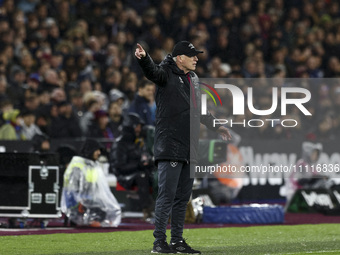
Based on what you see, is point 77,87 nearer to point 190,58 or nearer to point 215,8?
point 215,8

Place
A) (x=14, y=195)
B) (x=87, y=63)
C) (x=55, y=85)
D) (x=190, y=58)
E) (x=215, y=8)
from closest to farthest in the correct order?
(x=190, y=58) → (x=14, y=195) → (x=55, y=85) → (x=87, y=63) → (x=215, y=8)

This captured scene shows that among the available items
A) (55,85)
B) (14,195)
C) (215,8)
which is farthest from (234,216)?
(215,8)

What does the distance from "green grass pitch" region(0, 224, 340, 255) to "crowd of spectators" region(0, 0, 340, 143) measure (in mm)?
1781

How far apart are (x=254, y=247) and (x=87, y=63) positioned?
915cm

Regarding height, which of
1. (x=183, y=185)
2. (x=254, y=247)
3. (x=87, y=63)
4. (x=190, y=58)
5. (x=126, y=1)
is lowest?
(x=254, y=247)

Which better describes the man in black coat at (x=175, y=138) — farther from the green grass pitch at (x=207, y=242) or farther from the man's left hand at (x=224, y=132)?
the green grass pitch at (x=207, y=242)

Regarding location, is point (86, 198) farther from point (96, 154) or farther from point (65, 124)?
point (65, 124)

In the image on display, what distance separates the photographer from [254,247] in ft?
34.6

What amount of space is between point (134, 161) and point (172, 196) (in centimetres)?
523

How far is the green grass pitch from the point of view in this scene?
10117 millimetres

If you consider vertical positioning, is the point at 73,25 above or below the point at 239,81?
above

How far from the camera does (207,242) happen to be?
11297 mm

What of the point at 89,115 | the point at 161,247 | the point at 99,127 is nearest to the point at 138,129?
the point at 99,127

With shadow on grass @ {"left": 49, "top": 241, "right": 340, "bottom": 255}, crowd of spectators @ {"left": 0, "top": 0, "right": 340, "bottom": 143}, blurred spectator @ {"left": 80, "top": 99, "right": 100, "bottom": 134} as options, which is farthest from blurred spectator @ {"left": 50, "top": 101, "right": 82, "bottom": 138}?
shadow on grass @ {"left": 49, "top": 241, "right": 340, "bottom": 255}
